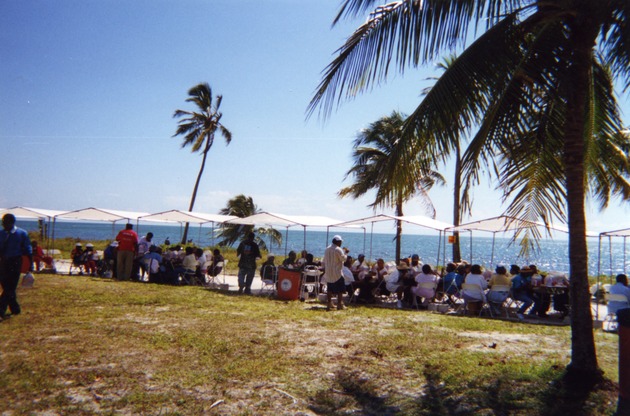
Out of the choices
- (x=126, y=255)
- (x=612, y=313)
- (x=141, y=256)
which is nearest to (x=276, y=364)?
(x=612, y=313)

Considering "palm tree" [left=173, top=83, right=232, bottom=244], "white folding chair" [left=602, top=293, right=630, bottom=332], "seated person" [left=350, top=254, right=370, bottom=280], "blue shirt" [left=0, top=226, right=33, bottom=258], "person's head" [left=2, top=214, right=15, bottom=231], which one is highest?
"palm tree" [left=173, top=83, right=232, bottom=244]

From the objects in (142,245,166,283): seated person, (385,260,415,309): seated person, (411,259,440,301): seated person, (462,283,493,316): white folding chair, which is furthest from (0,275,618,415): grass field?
(142,245,166,283): seated person

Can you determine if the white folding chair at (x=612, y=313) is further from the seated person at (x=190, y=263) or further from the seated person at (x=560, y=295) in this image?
the seated person at (x=190, y=263)

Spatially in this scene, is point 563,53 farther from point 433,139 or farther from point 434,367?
point 434,367

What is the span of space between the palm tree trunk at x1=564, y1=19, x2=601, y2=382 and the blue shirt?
8277 millimetres

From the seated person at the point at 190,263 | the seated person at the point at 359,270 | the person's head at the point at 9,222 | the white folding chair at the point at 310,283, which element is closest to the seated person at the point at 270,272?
the white folding chair at the point at 310,283

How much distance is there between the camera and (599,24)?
16.8 feet

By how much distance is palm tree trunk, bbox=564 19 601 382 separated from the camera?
522cm

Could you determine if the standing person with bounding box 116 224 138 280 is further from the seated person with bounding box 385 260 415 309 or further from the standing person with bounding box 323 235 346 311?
the seated person with bounding box 385 260 415 309

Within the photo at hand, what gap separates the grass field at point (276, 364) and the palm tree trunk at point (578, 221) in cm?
32

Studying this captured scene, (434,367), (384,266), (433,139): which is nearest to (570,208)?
(433,139)

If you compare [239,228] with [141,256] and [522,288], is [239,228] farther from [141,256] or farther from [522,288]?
[522,288]

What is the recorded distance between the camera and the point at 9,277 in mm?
8070

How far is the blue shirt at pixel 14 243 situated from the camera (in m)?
8.02
